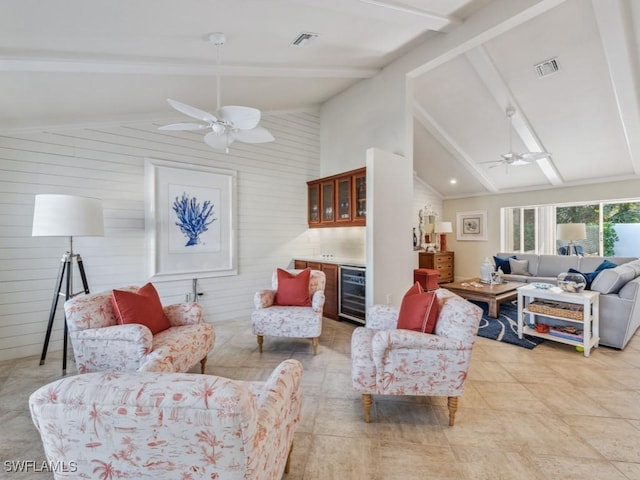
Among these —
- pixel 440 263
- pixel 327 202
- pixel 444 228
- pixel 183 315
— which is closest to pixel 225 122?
pixel 183 315

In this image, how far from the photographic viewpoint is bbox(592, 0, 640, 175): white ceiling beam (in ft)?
9.78

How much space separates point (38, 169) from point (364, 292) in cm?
391

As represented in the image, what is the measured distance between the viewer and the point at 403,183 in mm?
4094

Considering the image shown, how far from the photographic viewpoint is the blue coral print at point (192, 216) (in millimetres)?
3984

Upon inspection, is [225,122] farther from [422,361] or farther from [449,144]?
[449,144]

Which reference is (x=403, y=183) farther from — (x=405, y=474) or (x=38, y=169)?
(x=38, y=169)

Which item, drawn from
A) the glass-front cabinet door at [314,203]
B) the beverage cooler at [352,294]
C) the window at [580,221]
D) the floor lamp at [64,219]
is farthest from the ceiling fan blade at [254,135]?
the window at [580,221]

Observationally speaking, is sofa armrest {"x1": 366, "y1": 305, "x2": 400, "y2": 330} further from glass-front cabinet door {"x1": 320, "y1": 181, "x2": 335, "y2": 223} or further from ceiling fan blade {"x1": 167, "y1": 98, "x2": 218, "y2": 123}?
glass-front cabinet door {"x1": 320, "y1": 181, "x2": 335, "y2": 223}

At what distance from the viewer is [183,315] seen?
9.29ft

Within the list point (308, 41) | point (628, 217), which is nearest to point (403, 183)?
point (308, 41)

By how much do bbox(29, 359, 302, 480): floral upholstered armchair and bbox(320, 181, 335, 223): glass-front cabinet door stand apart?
410 centimetres

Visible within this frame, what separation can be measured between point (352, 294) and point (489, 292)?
2104 millimetres

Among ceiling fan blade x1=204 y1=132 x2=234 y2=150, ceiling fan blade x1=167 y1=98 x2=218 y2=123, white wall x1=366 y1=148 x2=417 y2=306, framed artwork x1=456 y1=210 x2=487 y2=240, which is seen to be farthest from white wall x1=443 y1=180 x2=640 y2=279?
ceiling fan blade x1=167 y1=98 x2=218 y2=123

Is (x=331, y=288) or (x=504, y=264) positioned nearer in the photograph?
(x=331, y=288)
